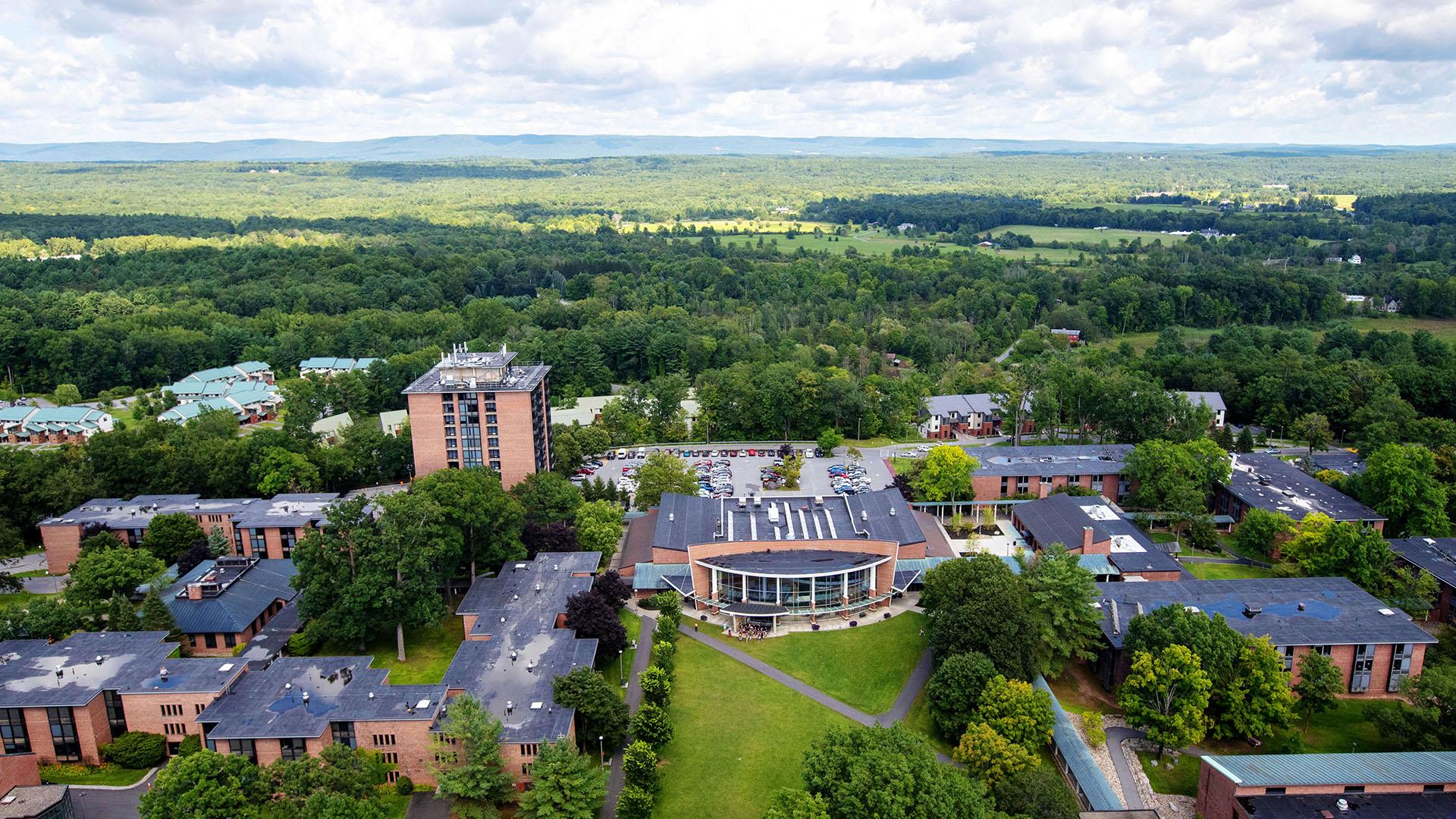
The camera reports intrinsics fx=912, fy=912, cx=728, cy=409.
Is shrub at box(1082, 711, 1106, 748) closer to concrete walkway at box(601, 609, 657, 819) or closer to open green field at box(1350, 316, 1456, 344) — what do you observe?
concrete walkway at box(601, 609, 657, 819)

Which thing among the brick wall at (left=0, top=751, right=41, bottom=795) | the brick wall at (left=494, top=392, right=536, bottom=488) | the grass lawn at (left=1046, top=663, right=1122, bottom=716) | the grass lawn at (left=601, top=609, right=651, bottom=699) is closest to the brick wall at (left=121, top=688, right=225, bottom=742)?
the brick wall at (left=0, top=751, right=41, bottom=795)

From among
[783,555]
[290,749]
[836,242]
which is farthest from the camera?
[836,242]

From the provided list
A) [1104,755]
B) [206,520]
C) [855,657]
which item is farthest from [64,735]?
[1104,755]

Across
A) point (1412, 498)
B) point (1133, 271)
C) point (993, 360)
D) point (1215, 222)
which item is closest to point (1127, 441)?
point (1412, 498)

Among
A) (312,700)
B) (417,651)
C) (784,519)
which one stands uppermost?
(784,519)

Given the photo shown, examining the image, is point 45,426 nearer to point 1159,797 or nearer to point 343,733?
point 343,733

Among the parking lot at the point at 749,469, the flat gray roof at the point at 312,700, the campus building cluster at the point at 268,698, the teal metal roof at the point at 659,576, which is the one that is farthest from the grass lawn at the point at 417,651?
the parking lot at the point at 749,469

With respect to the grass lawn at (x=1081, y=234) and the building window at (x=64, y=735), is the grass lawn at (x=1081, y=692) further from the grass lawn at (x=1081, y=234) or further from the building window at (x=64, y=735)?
the grass lawn at (x=1081, y=234)

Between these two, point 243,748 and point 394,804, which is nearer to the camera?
point 394,804

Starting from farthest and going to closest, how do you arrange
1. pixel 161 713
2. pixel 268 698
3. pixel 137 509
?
pixel 137 509, pixel 161 713, pixel 268 698
